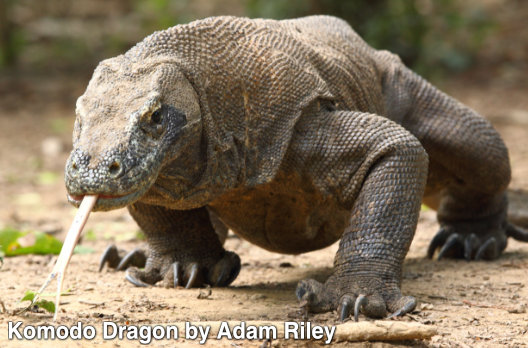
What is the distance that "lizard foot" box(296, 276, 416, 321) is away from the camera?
3.74 metres

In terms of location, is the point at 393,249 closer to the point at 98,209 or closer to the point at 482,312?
the point at 482,312

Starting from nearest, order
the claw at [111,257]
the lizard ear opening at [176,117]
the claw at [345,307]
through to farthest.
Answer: the lizard ear opening at [176,117], the claw at [345,307], the claw at [111,257]

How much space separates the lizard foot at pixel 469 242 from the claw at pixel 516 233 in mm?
50

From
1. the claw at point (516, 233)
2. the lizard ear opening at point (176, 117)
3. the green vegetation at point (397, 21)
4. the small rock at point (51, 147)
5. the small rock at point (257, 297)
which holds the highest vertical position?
the green vegetation at point (397, 21)

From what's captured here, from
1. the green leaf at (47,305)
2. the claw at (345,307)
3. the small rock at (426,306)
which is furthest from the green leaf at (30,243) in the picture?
the small rock at (426,306)

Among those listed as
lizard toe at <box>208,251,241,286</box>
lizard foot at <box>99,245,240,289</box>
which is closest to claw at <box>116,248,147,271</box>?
lizard foot at <box>99,245,240,289</box>

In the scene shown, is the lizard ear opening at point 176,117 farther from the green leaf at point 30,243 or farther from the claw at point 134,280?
the green leaf at point 30,243

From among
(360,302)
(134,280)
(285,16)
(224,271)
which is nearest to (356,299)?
(360,302)

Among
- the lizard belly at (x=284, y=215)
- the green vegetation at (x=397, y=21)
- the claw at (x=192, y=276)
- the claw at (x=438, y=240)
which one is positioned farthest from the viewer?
the green vegetation at (x=397, y=21)

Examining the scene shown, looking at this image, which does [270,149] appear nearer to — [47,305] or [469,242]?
[47,305]

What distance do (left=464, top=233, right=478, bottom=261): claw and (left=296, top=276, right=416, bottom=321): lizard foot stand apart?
6.41 ft

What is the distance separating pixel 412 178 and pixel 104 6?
654 inches

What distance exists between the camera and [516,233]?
616 centimetres

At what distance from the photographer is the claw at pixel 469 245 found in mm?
5711
